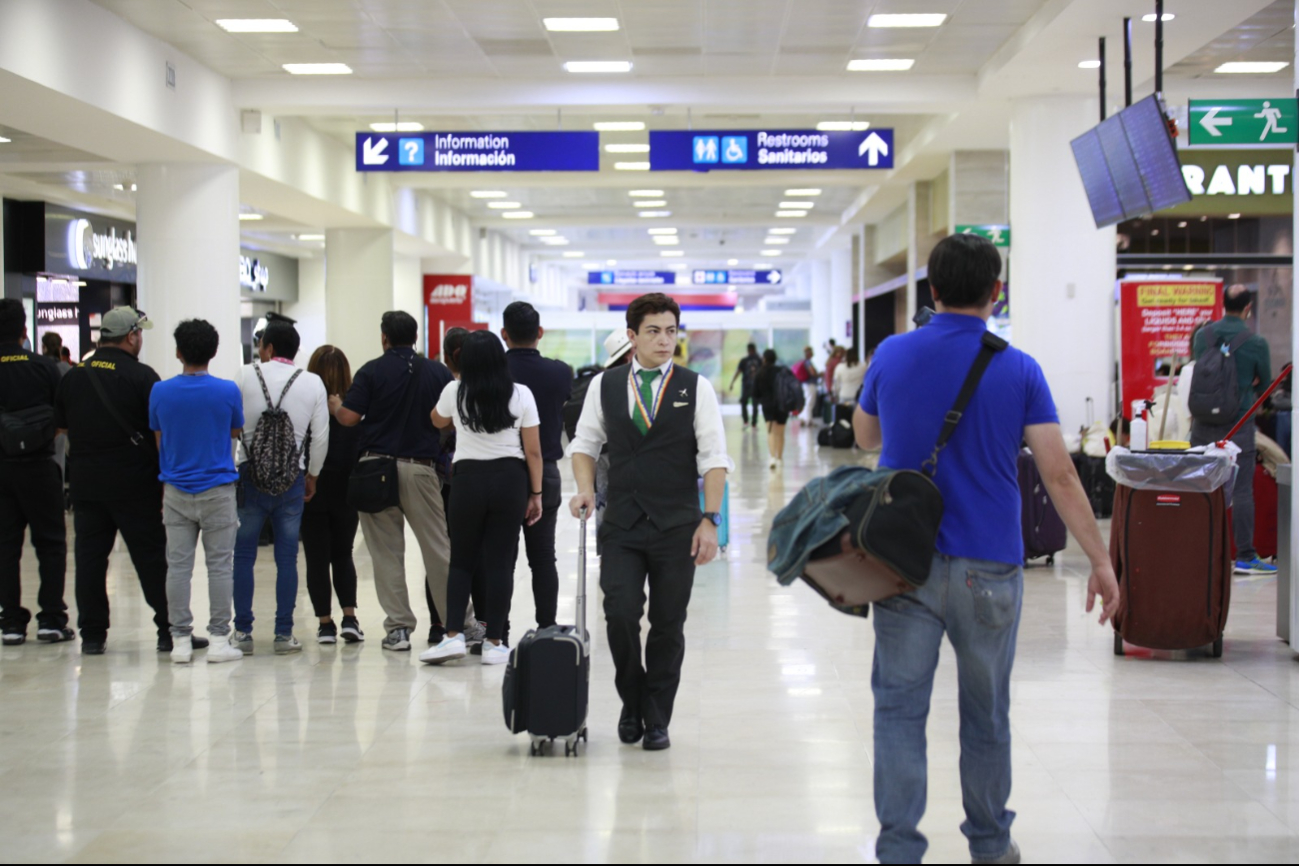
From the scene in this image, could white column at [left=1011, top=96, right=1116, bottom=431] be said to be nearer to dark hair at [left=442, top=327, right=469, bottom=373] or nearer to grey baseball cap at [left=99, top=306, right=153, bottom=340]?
dark hair at [left=442, top=327, right=469, bottom=373]

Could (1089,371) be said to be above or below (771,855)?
above

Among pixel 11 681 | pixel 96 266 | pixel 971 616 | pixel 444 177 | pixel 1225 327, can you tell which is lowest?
pixel 11 681

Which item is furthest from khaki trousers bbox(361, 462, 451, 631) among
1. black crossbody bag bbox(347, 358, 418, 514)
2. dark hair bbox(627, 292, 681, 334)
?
dark hair bbox(627, 292, 681, 334)

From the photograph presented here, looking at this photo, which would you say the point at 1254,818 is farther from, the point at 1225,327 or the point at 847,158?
the point at 847,158

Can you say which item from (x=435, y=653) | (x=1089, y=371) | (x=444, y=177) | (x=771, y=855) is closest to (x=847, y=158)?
(x=1089, y=371)

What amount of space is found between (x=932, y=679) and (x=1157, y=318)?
9.18m

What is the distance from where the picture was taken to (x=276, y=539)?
6.18 metres

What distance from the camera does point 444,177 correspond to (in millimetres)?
18141

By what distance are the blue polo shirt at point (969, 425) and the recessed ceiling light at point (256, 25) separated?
8524 mm

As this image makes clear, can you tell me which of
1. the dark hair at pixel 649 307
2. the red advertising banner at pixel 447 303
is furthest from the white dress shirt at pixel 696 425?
the red advertising banner at pixel 447 303

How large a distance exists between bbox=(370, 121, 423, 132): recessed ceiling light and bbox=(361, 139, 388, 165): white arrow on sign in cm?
93

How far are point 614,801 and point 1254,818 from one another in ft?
6.24

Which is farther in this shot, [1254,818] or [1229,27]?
[1229,27]

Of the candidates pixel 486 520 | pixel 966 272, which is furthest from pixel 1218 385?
pixel 966 272
